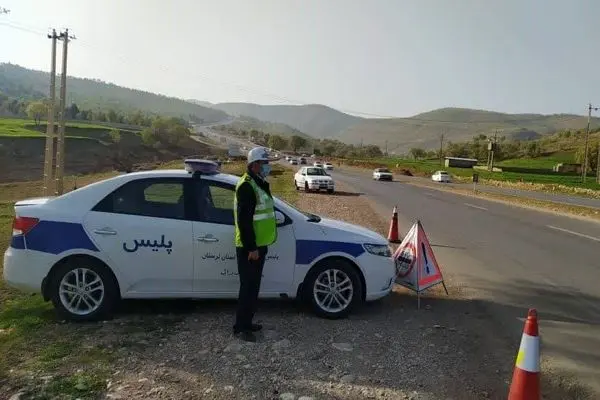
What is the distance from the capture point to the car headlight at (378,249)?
6.39 metres

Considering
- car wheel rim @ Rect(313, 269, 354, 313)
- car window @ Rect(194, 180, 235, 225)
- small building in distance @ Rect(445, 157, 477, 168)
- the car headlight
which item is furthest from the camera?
small building in distance @ Rect(445, 157, 477, 168)

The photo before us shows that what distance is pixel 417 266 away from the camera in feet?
23.9

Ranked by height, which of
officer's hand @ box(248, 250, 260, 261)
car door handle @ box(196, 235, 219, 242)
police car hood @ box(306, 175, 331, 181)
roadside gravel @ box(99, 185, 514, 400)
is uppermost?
police car hood @ box(306, 175, 331, 181)

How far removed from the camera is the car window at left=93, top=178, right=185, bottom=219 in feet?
19.8

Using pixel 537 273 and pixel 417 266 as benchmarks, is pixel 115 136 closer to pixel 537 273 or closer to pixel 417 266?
pixel 537 273

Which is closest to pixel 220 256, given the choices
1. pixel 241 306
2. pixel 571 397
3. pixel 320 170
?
pixel 241 306

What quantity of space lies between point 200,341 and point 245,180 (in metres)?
1.60

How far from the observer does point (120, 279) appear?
19.3 ft

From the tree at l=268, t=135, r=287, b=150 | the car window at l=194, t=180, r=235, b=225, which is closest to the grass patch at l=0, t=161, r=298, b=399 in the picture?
the car window at l=194, t=180, r=235, b=225

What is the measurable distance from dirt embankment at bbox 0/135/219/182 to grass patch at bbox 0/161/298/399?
186 ft

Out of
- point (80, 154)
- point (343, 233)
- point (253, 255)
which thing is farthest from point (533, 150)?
point (253, 255)

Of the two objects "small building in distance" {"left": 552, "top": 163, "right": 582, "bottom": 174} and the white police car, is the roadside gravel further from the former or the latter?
"small building in distance" {"left": 552, "top": 163, "right": 582, "bottom": 174}

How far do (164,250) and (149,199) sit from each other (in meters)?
0.62

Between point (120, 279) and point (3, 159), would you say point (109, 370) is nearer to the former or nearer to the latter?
point (120, 279)
